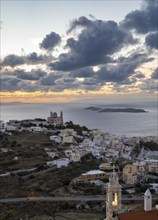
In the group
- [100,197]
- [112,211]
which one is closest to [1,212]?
[100,197]

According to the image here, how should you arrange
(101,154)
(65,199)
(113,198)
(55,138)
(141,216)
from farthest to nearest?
1. (55,138)
2. (101,154)
3. (65,199)
4. (113,198)
5. (141,216)

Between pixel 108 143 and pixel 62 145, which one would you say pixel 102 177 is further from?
pixel 108 143

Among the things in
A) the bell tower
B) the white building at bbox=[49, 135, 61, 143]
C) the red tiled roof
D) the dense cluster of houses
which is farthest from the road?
the white building at bbox=[49, 135, 61, 143]

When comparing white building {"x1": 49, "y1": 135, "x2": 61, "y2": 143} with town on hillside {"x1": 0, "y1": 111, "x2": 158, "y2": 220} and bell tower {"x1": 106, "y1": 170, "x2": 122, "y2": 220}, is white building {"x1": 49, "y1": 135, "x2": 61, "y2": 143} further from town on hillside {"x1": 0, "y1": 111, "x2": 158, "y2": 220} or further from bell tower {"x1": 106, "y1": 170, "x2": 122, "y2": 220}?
bell tower {"x1": 106, "y1": 170, "x2": 122, "y2": 220}

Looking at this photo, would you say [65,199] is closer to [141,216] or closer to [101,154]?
[141,216]

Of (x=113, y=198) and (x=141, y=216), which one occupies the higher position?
(x=113, y=198)

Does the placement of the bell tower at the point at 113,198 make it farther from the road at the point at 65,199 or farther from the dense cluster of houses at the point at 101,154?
the dense cluster of houses at the point at 101,154

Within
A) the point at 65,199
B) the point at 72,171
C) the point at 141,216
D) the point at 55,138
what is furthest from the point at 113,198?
the point at 55,138

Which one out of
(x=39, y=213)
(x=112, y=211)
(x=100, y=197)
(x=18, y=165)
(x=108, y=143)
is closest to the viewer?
(x=112, y=211)

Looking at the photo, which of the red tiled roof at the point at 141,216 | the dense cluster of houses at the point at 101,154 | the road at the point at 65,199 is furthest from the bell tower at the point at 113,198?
the dense cluster of houses at the point at 101,154
